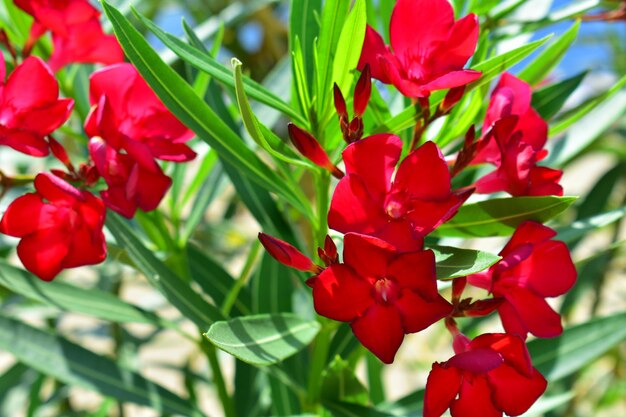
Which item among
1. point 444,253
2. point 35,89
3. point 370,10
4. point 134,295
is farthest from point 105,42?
point 134,295

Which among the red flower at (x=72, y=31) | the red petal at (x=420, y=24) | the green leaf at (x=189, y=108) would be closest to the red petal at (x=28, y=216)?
the green leaf at (x=189, y=108)

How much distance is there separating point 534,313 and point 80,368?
2.10ft

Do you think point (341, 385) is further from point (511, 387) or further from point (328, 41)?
point (328, 41)

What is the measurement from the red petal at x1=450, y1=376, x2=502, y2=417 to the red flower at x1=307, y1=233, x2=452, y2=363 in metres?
0.08

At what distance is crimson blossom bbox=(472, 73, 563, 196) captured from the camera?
2.27 feet

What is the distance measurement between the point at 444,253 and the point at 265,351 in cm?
22

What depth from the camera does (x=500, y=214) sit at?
722 millimetres

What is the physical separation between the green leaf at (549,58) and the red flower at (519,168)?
0.86 ft

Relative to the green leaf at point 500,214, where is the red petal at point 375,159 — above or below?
above

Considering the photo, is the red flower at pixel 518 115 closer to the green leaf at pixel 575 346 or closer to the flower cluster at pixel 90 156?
the flower cluster at pixel 90 156

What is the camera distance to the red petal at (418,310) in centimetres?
61

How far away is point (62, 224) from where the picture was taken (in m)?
0.75

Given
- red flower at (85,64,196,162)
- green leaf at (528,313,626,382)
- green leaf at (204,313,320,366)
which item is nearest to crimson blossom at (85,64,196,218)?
red flower at (85,64,196,162)

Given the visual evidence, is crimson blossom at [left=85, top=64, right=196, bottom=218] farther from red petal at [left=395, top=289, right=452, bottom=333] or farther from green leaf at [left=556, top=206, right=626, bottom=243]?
green leaf at [left=556, top=206, right=626, bottom=243]
